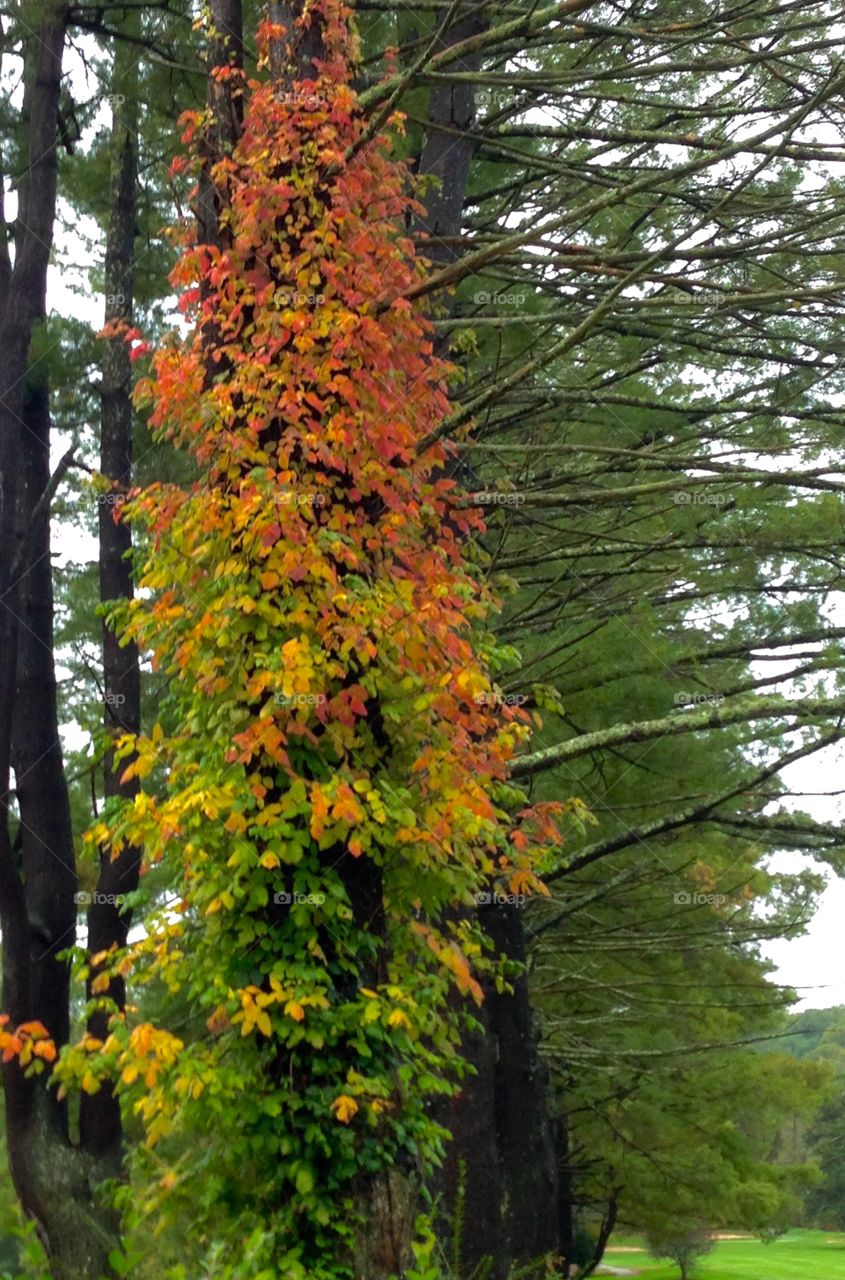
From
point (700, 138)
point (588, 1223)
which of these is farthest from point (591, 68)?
point (588, 1223)

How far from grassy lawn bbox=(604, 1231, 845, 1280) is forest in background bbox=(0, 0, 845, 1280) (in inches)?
1019

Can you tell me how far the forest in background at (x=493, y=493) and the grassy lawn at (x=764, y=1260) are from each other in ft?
84.9

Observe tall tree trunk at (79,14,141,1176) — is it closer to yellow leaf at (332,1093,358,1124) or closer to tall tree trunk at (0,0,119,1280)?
tall tree trunk at (0,0,119,1280)

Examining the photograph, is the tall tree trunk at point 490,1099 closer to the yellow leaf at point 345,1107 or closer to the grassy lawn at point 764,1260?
the yellow leaf at point 345,1107

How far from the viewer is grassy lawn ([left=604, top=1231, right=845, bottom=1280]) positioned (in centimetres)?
3528

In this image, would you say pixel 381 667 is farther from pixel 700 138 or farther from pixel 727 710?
pixel 700 138

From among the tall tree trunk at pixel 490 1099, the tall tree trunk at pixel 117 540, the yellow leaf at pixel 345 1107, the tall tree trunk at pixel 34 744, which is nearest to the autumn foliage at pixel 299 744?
the yellow leaf at pixel 345 1107

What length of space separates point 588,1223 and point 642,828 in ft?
83.2

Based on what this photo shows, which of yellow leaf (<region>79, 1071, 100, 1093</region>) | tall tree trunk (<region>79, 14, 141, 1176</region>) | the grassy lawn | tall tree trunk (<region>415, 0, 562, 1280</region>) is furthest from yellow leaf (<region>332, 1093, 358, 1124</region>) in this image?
the grassy lawn

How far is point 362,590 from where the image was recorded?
577cm

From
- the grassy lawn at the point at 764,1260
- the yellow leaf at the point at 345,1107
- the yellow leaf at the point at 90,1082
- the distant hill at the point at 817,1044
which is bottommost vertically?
the grassy lawn at the point at 764,1260

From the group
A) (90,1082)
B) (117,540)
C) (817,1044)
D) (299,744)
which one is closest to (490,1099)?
(299,744)

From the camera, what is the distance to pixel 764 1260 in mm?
42281

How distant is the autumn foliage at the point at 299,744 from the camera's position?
5531mm
